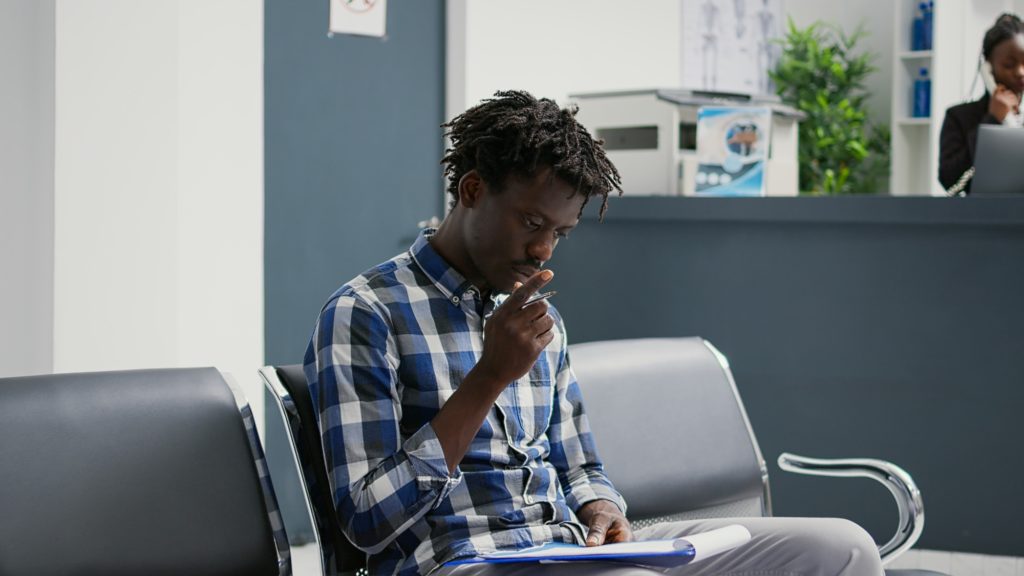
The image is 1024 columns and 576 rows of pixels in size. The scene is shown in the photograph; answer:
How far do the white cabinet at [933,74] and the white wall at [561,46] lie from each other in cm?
183

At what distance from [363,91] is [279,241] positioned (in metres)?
0.51

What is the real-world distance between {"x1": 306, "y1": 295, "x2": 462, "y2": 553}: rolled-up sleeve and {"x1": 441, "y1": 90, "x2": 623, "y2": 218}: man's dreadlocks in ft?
0.90

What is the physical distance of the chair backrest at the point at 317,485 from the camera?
1496mm

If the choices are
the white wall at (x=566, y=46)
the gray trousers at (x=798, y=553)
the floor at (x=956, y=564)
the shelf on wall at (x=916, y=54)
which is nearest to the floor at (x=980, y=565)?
the floor at (x=956, y=564)

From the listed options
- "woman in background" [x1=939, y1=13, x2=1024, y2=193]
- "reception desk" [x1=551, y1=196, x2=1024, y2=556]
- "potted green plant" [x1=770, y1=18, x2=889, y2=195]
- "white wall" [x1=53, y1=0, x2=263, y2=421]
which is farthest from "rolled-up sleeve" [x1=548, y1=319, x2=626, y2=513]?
"potted green plant" [x1=770, y1=18, x2=889, y2=195]

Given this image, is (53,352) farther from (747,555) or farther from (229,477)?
(747,555)

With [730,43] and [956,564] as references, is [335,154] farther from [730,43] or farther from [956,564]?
[730,43]

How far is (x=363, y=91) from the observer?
319 centimetres

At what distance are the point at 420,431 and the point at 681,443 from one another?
0.73m

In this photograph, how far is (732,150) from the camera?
3.20 m

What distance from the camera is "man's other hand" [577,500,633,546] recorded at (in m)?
1.59

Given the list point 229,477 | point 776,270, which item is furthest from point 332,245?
point 229,477

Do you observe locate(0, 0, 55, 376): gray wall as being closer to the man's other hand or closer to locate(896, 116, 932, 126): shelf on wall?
the man's other hand

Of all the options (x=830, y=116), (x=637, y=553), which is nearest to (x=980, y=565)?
(x=637, y=553)
